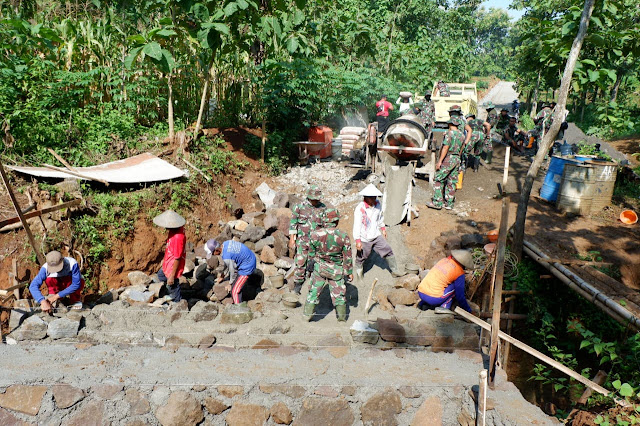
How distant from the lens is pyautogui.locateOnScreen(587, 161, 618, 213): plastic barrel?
329 inches

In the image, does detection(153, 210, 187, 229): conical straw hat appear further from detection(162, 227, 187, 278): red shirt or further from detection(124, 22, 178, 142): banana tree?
detection(124, 22, 178, 142): banana tree

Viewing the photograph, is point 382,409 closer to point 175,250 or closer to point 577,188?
point 175,250

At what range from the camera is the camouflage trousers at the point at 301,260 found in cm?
637

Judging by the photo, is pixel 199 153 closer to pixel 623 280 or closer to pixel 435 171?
pixel 435 171

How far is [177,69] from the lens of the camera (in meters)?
10.8

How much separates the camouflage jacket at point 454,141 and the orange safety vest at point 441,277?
4.09m

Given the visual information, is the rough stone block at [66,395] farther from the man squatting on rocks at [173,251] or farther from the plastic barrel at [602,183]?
the plastic barrel at [602,183]

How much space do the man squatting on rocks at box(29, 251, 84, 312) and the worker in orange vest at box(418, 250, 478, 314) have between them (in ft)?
13.8

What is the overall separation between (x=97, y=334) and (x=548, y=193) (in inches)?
325

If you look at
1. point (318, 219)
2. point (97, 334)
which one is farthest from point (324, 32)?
point (97, 334)

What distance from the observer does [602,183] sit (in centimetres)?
841

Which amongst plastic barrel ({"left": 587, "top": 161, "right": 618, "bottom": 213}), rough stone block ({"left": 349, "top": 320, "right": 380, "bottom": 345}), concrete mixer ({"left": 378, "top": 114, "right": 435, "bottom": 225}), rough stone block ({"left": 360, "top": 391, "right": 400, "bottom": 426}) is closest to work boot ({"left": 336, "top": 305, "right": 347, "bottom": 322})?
rough stone block ({"left": 349, "top": 320, "right": 380, "bottom": 345})

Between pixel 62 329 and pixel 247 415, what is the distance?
90.8 inches

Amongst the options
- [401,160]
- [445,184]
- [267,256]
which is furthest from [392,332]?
[401,160]
